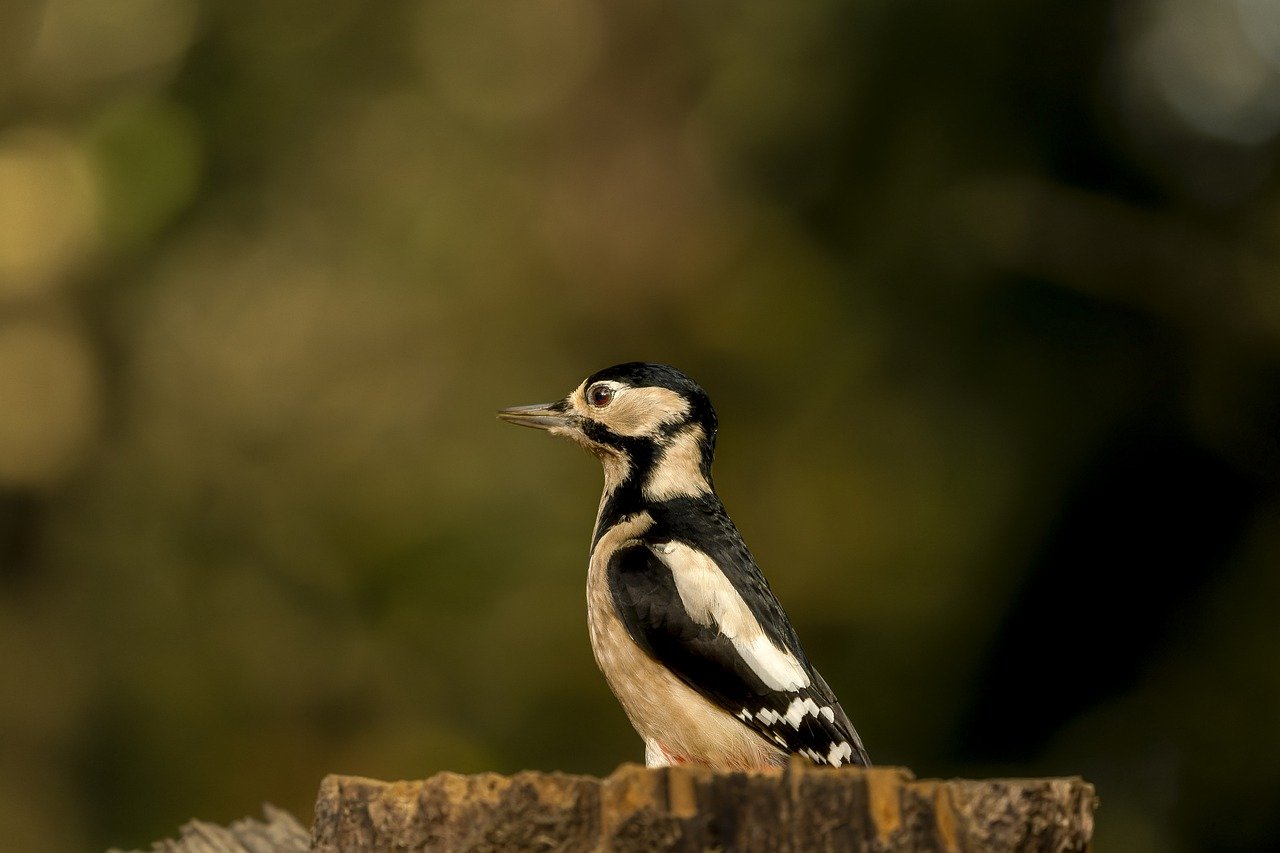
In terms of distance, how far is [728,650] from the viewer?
3.91 m

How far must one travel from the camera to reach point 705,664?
390cm

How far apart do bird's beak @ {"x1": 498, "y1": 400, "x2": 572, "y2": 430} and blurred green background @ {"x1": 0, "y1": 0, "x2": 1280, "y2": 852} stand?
351 cm

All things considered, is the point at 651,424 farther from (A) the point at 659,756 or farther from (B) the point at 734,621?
(A) the point at 659,756

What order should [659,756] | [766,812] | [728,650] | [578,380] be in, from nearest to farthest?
1. [766,812]
2. [728,650]
3. [659,756]
4. [578,380]

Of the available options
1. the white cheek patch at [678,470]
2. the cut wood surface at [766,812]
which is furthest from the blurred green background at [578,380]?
the cut wood surface at [766,812]

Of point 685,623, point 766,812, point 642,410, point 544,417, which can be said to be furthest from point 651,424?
point 766,812

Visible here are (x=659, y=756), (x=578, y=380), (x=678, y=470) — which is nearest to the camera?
(x=659, y=756)

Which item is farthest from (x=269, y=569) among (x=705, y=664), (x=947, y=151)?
(x=705, y=664)

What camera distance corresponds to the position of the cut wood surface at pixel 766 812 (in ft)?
7.63

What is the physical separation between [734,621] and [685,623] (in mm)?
134

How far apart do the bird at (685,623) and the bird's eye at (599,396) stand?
0.04 feet

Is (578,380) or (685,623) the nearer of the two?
(685,623)

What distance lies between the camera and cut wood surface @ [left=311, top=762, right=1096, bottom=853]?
91.6 inches

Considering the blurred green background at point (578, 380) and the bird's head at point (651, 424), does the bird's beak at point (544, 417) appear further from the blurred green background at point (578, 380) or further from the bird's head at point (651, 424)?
the blurred green background at point (578, 380)
